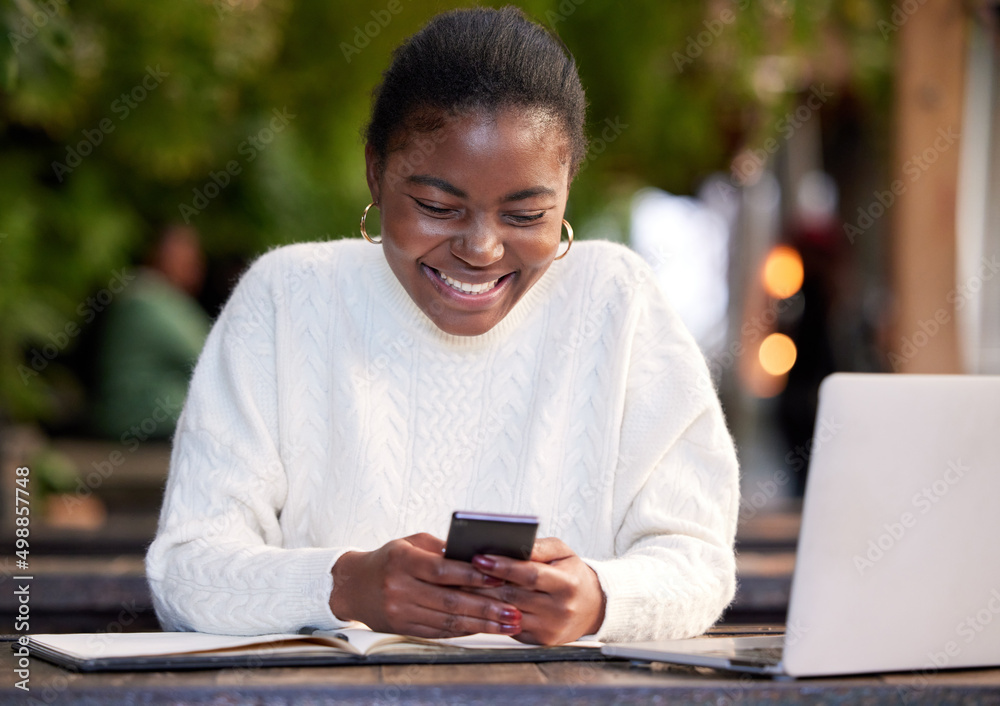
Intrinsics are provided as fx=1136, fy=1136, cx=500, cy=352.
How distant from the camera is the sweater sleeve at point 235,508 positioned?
1.59 meters

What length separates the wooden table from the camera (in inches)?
46.8

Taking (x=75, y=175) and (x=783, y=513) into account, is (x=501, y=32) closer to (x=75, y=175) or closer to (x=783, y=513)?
(x=783, y=513)

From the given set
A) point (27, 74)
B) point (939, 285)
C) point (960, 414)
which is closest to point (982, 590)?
point (960, 414)

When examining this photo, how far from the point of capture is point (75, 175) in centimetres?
641

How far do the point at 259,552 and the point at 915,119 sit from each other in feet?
11.1

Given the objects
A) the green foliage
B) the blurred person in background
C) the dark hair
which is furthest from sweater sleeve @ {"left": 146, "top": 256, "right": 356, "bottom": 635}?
the blurred person in background

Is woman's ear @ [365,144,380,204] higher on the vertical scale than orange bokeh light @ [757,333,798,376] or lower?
lower

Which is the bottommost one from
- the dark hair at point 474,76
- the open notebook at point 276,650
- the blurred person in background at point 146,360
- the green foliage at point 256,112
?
the open notebook at point 276,650

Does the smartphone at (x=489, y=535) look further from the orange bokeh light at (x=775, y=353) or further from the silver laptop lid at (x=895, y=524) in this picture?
the orange bokeh light at (x=775, y=353)

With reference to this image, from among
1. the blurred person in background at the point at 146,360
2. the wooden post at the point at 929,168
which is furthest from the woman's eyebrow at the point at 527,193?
the blurred person in background at the point at 146,360

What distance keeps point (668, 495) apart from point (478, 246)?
19.8 inches

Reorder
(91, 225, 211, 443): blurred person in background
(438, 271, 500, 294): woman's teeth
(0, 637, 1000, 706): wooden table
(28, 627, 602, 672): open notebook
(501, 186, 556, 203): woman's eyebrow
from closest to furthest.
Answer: (0, 637, 1000, 706): wooden table
(28, 627, 602, 672): open notebook
(501, 186, 556, 203): woman's eyebrow
(438, 271, 500, 294): woman's teeth
(91, 225, 211, 443): blurred person in background

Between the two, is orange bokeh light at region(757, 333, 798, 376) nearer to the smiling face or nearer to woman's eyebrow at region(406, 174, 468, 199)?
the smiling face

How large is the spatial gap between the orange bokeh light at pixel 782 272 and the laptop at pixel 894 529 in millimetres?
7585
